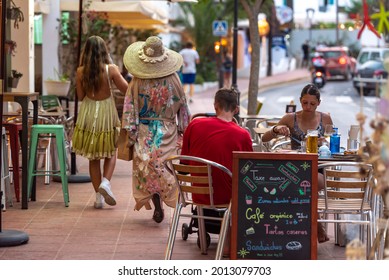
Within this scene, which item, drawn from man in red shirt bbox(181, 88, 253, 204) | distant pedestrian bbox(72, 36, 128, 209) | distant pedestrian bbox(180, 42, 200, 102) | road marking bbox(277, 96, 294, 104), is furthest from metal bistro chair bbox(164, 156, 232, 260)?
road marking bbox(277, 96, 294, 104)

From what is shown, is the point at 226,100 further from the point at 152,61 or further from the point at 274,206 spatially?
the point at 152,61

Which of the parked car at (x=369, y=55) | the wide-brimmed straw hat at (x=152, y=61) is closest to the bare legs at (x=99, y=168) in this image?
the wide-brimmed straw hat at (x=152, y=61)

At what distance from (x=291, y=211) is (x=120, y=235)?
2.88 meters

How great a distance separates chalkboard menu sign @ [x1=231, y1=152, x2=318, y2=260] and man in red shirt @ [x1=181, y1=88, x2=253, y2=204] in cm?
84

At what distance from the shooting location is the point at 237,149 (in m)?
7.55

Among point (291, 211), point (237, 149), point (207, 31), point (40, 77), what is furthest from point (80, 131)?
point (207, 31)

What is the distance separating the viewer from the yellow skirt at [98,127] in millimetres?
10625

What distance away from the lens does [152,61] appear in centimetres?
973

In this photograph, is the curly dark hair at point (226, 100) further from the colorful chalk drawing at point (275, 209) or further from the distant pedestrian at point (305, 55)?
the distant pedestrian at point (305, 55)

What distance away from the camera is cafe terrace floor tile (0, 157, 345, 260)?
8312 millimetres

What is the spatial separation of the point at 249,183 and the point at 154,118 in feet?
10.6

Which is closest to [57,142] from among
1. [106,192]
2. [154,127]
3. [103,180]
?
[103,180]

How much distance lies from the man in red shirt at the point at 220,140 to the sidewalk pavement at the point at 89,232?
0.91 meters

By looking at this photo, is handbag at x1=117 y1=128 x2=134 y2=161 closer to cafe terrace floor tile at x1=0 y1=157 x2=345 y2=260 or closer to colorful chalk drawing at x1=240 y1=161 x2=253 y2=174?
cafe terrace floor tile at x1=0 y1=157 x2=345 y2=260
